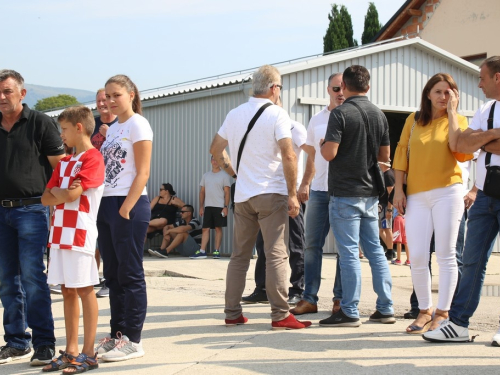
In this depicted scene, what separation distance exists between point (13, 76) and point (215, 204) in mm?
8360

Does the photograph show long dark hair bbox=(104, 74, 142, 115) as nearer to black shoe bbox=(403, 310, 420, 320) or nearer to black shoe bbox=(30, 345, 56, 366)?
black shoe bbox=(30, 345, 56, 366)

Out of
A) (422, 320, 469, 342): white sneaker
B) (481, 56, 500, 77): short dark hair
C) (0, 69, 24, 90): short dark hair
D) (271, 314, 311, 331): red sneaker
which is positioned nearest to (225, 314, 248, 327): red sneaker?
(271, 314, 311, 331): red sneaker

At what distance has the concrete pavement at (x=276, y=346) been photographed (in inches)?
195

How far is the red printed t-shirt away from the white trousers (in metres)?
2.41

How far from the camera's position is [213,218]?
46.3ft

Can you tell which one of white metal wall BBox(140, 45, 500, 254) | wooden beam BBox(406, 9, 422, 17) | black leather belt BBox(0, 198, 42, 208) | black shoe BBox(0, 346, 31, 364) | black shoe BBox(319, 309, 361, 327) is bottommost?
black shoe BBox(0, 346, 31, 364)

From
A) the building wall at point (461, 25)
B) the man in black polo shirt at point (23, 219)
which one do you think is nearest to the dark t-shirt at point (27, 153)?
the man in black polo shirt at point (23, 219)

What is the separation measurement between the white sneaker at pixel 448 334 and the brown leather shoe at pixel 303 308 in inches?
64.5

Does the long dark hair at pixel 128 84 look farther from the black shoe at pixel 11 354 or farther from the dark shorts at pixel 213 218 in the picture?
the dark shorts at pixel 213 218

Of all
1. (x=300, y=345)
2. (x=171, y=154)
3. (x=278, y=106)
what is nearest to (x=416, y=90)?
(x=171, y=154)

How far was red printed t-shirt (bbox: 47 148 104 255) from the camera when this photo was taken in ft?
16.8

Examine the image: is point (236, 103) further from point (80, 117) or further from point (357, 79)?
point (80, 117)

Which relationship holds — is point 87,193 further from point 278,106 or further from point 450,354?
point 450,354

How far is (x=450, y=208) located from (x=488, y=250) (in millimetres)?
452
